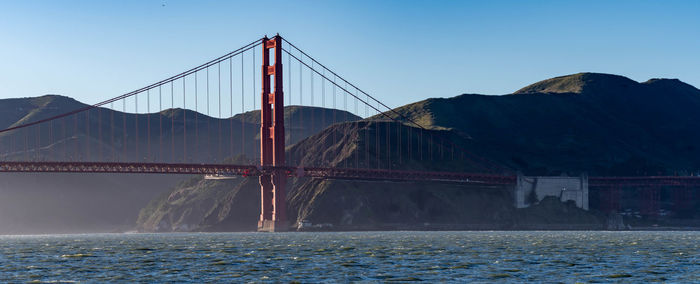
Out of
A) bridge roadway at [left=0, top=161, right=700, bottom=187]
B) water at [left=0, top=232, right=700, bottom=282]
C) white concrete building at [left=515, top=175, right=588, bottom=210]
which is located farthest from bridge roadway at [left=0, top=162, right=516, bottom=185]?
water at [left=0, top=232, right=700, bottom=282]

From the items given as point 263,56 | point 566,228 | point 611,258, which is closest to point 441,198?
point 566,228

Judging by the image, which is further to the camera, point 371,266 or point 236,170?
point 236,170

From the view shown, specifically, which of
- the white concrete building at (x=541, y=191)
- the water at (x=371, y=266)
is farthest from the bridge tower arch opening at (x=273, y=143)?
the water at (x=371, y=266)

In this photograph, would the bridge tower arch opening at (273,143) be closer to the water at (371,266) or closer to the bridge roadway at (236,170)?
the bridge roadway at (236,170)

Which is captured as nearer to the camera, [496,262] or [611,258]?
[496,262]

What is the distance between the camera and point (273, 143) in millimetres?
153375

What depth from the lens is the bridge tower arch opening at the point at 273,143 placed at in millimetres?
153000

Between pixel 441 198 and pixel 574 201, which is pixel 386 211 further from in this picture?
pixel 574 201

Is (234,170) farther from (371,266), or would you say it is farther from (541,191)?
(371,266)

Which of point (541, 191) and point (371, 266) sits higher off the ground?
point (541, 191)

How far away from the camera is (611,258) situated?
209 feet

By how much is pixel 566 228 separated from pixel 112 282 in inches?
5939

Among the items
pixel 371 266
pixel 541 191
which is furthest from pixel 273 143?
pixel 371 266

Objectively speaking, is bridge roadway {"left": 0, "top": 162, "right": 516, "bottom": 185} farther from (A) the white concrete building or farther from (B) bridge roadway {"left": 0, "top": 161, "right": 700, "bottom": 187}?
(A) the white concrete building
